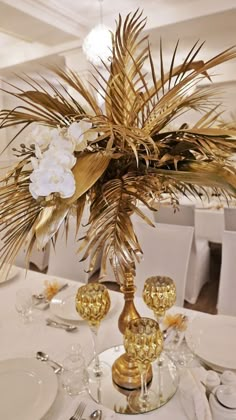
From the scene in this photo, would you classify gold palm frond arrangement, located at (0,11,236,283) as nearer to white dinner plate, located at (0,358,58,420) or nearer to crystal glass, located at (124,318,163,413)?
crystal glass, located at (124,318,163,413)

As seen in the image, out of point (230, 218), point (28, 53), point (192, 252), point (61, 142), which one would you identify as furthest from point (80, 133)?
point (28, 53)

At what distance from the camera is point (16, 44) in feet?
12.6

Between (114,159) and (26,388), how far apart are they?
25.1 inches

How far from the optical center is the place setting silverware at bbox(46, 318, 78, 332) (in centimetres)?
109

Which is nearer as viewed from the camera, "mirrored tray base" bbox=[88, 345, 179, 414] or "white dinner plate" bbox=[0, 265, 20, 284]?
"mirrored tray base" bbox=[88, 345, 179, 414]

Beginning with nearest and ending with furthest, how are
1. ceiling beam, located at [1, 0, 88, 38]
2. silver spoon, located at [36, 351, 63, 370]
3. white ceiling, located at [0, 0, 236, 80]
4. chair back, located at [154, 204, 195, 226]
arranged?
silver spoon, located at [36, 351, 63, 370] → chair back, located at [154, 204, 195, 226] → ceiling beam, located at [1, 0, 88, 38] → white ceiling, located at [0, 0, 236, 80]

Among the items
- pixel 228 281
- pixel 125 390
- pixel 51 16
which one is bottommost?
pixel 125 390

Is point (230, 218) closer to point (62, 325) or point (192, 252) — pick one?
point (192, 252)

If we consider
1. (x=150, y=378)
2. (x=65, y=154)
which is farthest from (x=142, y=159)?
(x=150, y=378)

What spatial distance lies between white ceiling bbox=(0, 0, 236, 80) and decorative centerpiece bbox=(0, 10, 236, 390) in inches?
87.0

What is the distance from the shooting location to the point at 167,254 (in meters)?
1.62

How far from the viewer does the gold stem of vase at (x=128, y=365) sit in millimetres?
814

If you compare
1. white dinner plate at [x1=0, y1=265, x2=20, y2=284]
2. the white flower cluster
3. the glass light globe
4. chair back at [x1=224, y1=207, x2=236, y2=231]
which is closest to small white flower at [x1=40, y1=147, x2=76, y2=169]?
the white flower cluster

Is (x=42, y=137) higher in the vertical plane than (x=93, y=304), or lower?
higher
